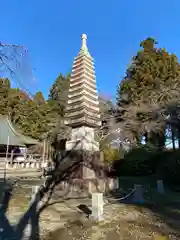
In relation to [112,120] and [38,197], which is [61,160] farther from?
[112,120]

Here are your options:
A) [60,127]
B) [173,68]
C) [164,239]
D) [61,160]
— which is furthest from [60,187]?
[173,68]

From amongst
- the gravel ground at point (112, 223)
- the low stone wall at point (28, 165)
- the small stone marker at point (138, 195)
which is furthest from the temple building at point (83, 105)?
the low stone wall at point (28, 165)

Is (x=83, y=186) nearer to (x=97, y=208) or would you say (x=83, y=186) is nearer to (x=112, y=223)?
(x=97, y=208)

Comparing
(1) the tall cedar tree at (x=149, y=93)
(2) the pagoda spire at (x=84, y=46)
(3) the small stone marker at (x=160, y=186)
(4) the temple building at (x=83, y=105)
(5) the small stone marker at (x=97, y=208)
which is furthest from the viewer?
(1) the tall cedar tree at (x=149, y=93)

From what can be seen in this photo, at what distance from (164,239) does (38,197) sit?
478cm

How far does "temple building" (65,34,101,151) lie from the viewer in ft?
32.9

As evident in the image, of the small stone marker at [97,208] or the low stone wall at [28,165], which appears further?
the low stone wall at [28,165]

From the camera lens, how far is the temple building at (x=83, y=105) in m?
10.0

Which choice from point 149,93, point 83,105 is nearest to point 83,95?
point 83,105

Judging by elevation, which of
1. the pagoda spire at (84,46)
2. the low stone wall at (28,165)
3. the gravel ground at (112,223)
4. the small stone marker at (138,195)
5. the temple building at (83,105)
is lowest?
the gravel ground at (112,223)

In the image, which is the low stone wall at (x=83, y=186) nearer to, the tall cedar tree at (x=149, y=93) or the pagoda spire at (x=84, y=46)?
the pagoda spire at (x=84, y=46)

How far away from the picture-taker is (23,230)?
177 inches

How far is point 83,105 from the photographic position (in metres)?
10.6

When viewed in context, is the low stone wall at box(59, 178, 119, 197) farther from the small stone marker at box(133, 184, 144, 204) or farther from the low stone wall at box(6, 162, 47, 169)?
the low stone wall at box(6, 162, 47, 169)
